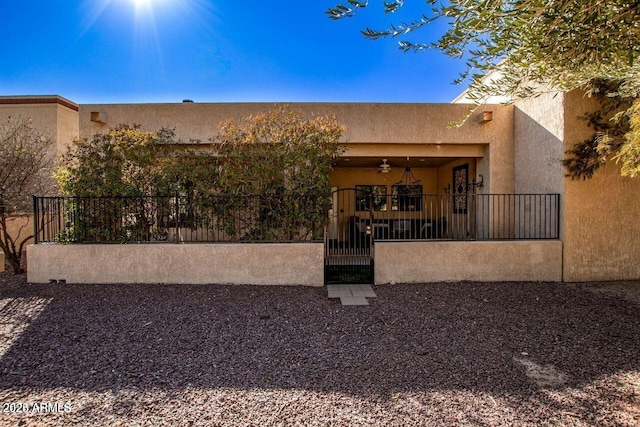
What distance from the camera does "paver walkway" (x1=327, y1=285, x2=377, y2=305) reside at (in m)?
6.32

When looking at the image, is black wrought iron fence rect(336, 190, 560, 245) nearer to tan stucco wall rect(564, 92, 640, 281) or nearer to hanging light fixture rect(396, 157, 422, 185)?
tan stucco wall rect(564, 92, 640, 281)

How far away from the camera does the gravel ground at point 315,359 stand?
2996mm

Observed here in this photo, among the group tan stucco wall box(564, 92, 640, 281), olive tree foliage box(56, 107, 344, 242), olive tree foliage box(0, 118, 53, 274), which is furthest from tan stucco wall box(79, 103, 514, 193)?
tan stucco wall box(564, 92, 640, 281)

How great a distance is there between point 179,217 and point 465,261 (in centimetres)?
662

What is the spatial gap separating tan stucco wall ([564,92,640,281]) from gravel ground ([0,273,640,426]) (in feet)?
4.46

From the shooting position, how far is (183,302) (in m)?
6.19

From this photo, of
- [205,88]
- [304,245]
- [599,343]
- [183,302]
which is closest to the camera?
[599,343]

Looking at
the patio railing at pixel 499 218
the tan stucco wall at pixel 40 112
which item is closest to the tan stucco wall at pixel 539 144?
the patio railing at pixel 499 218

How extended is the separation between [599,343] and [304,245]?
5.09m

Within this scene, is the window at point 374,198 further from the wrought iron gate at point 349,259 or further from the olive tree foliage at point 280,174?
the olive tree foliage at point 280,174

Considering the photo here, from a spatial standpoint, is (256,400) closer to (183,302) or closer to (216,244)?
(183,302)

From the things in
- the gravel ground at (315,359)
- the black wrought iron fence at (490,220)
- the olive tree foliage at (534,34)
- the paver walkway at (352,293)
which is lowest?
the gravel ground at (315,359)

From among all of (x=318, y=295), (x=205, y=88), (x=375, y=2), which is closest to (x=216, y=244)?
(x=318, y=295)

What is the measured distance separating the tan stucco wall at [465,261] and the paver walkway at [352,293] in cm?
56
